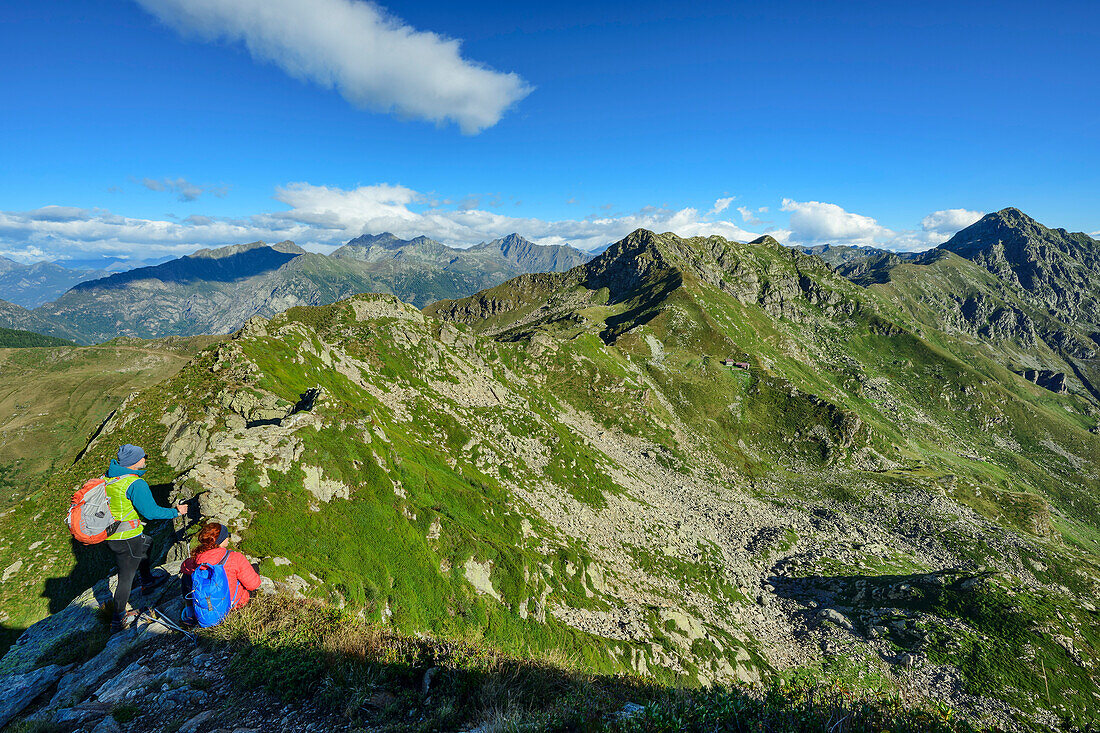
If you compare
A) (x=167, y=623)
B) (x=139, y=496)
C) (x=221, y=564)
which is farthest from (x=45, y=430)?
(x=221, y=564)

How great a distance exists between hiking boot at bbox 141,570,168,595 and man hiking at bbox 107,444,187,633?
213 centimetres

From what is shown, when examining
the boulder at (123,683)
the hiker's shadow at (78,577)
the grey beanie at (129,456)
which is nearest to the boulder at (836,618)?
the boulder at (123,683)

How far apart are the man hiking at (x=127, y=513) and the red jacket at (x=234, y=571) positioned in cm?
268

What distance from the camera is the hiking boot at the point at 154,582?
16250mm

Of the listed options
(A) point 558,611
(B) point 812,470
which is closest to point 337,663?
(A) point 558,611

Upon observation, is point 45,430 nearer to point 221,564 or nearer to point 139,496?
point 139,496

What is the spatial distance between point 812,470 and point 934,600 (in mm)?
56414

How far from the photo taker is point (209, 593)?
12.2 metres

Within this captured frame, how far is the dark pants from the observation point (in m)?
14.0

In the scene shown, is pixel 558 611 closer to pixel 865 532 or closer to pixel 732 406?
pixel 865 532

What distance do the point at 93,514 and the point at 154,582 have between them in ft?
16.3

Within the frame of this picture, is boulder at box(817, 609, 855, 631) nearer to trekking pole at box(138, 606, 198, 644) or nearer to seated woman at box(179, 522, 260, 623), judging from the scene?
seated woman at box(179, 522, 260, 623)

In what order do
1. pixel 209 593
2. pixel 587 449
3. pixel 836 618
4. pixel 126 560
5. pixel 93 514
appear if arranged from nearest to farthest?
pixel 209 593, pixel 93 514, pixel 126 560, pixel 836 618, pixel 587 449

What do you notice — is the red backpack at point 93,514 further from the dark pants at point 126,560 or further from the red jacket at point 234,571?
the red jacket at point 234,571
